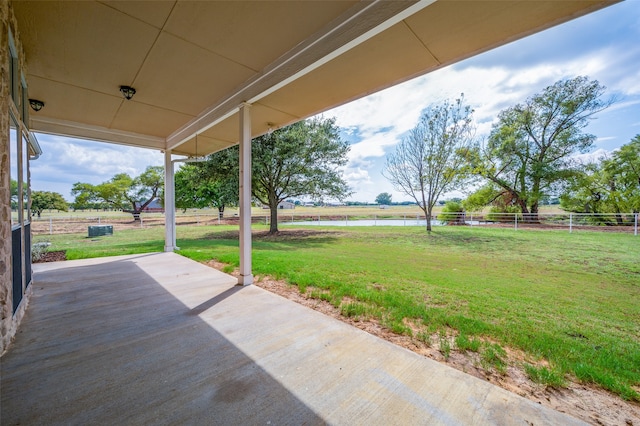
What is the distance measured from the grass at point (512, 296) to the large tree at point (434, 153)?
5.32 metres

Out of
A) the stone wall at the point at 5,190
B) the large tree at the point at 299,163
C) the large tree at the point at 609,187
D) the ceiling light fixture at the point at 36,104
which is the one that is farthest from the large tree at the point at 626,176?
the ceiling light fixture at the point at 36,104

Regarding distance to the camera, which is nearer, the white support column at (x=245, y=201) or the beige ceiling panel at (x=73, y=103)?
the beige ceiling panel at (x=73, y=103)

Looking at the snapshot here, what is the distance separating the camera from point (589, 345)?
6.83 ft

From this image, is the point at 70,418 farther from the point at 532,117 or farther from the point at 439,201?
the point at 532,117

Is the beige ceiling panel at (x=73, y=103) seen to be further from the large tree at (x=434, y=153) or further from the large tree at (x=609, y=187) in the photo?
the large tree at (x=609, y=187)

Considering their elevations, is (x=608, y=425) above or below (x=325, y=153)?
below

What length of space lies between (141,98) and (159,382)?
12.8 feet

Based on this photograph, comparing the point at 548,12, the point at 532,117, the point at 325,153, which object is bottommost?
the point at 548,12

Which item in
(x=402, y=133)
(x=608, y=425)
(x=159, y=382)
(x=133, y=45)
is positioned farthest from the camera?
(x=402, y=133)

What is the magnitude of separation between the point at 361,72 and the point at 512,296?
3528 millimetres

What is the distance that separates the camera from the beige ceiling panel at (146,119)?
4090mm

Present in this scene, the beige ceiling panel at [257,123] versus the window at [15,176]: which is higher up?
the beige ceiling panel at [257,123]

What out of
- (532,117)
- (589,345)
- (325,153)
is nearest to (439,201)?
(325,153)

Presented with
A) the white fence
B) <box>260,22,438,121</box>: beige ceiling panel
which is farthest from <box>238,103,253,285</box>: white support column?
the white fence
